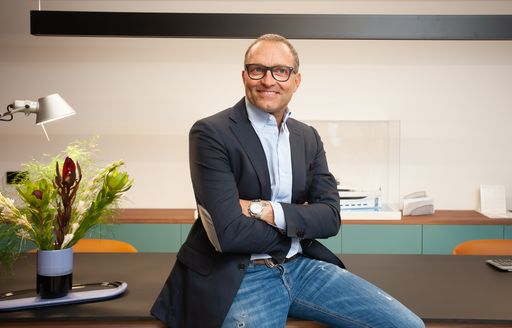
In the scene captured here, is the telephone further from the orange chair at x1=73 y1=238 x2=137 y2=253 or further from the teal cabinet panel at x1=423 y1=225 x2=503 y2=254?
the orange chair at x1=73 y1=238 x2=137 y2=253

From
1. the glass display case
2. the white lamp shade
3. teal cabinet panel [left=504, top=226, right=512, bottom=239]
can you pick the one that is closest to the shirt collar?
the white lamp shade

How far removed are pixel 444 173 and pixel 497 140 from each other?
0.47 metres

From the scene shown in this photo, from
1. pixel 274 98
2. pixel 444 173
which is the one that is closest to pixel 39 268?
pixel 274 98

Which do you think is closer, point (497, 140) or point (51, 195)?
point (51, 195)

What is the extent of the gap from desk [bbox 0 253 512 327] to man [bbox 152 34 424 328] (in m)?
0.13

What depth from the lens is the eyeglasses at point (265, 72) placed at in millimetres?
2023

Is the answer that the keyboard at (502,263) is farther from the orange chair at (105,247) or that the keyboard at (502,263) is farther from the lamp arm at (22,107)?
the lamp arm at (22,107)

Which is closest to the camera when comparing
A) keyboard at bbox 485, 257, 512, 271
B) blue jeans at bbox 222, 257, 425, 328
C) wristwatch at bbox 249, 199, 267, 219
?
blue jeans at bbox 222, 257, 425, 328

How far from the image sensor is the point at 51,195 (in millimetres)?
1870

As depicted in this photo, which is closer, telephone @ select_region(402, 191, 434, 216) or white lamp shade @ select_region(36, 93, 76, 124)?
white lamp shade @ select_region(36, 93, 76, 124)

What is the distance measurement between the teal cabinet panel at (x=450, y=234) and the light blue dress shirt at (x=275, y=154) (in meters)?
2.09

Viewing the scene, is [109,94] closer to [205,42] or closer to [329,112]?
[205,42]

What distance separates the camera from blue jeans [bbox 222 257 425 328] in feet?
5.75

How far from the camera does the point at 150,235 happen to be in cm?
396
